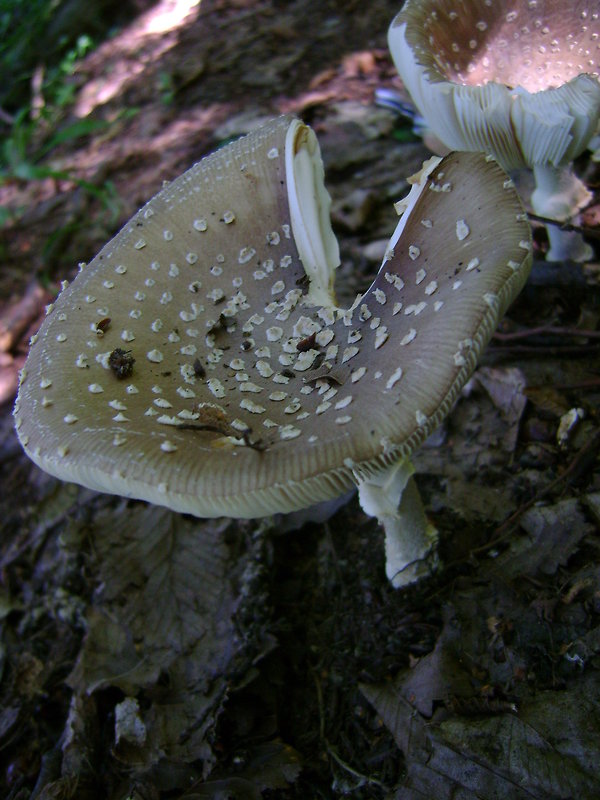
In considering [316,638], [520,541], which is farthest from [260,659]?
[520,541]

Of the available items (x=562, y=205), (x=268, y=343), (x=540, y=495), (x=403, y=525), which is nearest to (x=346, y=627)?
(x=403, y=525)

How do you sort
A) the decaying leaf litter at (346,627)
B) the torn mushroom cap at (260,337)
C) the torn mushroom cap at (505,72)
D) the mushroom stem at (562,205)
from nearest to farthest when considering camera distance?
the torn mushroom cap at (260,337) < the decaying leaf litter at (346,627) < the torn mushroom cap at (505,72) < the mushroom stem at (562,205)

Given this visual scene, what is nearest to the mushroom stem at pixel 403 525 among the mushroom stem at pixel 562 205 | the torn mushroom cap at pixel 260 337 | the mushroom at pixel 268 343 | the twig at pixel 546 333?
the mushroom at pixel 268 343

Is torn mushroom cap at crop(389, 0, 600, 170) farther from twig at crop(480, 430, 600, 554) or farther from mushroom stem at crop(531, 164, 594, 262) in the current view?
twig at crop(480, 430, 600, 554)

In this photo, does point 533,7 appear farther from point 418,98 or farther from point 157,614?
point 157,614

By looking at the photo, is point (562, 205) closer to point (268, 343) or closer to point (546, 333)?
point (546, 333)

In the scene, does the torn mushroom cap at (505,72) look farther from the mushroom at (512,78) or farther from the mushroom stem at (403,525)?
the mushroom stem at (403,525)
